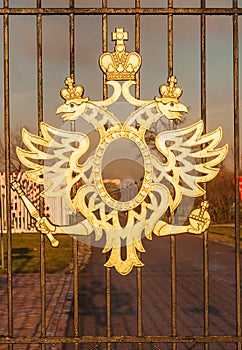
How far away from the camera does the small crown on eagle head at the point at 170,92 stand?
3.67 m

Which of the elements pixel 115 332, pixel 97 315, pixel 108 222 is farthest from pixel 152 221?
pixel 97 315

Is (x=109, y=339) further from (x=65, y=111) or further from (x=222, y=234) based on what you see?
(x=222, y=234)

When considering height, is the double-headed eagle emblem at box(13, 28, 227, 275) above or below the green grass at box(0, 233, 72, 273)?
above

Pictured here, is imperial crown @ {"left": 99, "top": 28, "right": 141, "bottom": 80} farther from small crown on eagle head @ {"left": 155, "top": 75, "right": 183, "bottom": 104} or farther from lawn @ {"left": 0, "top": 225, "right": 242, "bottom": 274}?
lawn @ {"left": 0, "top": 225, "right": 242, "bottom": 274}

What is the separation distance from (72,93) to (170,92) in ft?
1.70

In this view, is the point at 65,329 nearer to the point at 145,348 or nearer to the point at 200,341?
the point at 145,348

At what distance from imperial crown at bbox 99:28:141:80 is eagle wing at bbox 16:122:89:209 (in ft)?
1.21

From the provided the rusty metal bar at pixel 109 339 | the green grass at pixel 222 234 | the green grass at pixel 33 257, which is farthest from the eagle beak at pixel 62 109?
the green grass at pixel 222 234

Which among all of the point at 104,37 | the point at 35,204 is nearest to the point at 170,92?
the point at 104,37

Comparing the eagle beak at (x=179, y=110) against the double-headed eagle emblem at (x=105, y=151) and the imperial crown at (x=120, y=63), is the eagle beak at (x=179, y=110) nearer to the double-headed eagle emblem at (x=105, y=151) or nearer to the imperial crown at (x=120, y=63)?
the double-headed eagle emblem at (x=105, y=151)

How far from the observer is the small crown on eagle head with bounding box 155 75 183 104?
367cm

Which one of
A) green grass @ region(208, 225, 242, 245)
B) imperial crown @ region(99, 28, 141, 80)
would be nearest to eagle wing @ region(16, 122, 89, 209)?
imperial crown @ region(99, 28, 141, 80)

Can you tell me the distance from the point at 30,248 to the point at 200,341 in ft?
54.6

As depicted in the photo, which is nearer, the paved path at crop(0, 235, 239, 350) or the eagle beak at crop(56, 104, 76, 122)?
the eagle beak at crop(56, 104, 76, 122)
